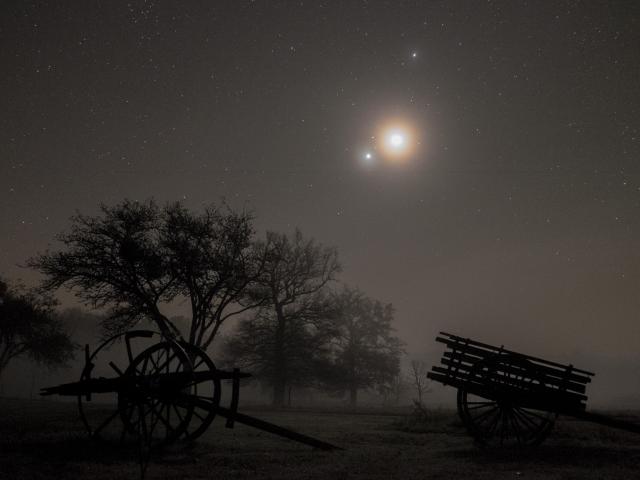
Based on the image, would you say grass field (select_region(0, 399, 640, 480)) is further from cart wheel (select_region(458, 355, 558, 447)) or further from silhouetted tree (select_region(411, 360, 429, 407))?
silhouetted tree (select_region(411, 360, 429, 407))

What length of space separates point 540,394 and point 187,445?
795cm

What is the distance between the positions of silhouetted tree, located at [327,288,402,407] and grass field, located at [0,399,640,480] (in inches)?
879

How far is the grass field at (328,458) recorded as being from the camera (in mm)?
7020

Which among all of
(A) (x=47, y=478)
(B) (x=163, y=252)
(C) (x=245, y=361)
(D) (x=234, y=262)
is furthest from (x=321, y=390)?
(A) (x=47, y=478)

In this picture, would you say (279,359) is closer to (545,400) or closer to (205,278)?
(205,278)

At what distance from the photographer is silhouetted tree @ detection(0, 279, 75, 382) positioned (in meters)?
29.5

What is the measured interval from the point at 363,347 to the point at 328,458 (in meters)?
28.3

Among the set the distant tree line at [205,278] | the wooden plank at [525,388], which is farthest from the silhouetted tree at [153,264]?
the wooden plank at [525,388]

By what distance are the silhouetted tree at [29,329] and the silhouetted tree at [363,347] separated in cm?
2103

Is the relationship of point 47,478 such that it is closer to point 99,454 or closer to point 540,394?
point 99,454

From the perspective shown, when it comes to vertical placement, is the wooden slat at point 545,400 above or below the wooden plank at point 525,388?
below

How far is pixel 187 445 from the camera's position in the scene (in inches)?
364

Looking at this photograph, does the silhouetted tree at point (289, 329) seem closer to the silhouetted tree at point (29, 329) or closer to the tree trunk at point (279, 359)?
the tree trunk at point (279, 359)

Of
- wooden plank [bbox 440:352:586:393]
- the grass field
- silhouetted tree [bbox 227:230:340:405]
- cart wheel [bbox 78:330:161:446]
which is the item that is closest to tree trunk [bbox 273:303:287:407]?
silhouetted tree [bbox 227:230:340:405]
